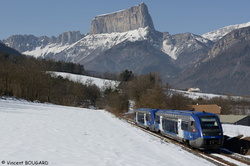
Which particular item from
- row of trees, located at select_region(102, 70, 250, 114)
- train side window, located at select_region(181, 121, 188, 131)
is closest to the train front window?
train side window, located at select_region(181, 121, 188, 131)

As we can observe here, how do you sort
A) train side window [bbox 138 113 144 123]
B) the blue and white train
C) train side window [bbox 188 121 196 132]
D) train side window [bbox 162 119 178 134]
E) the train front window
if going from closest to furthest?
the blue and white train → the train front window → train side window [bbox 188 121 196 132] → train side window [bbox 162 119 178 134] → train side window [bbox 138 113 144 123]

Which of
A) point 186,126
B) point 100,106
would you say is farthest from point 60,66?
point 186,126

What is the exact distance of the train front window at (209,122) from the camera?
21469 mm

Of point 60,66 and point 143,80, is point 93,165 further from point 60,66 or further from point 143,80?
point 60,66

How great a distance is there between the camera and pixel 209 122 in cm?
2184

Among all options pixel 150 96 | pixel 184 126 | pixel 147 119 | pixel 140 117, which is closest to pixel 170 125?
pixel 184 126

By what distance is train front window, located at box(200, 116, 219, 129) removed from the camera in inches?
845

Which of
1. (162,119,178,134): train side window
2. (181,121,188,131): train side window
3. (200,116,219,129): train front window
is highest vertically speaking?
(200,116,219,129): train front window

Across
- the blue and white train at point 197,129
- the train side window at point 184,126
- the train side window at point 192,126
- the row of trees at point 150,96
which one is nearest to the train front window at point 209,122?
the blue and white train at point 197,129

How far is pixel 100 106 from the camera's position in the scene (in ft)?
359

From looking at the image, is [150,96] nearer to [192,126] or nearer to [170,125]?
[170,125]

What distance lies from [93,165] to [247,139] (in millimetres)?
17517

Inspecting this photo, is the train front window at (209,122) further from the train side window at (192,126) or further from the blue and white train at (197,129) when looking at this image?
the train side window at (192,126)

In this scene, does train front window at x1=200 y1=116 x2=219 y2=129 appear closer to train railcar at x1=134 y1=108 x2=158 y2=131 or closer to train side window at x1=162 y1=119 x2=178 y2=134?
train side window at x1=162 y1=119 x2=178 y2=134
